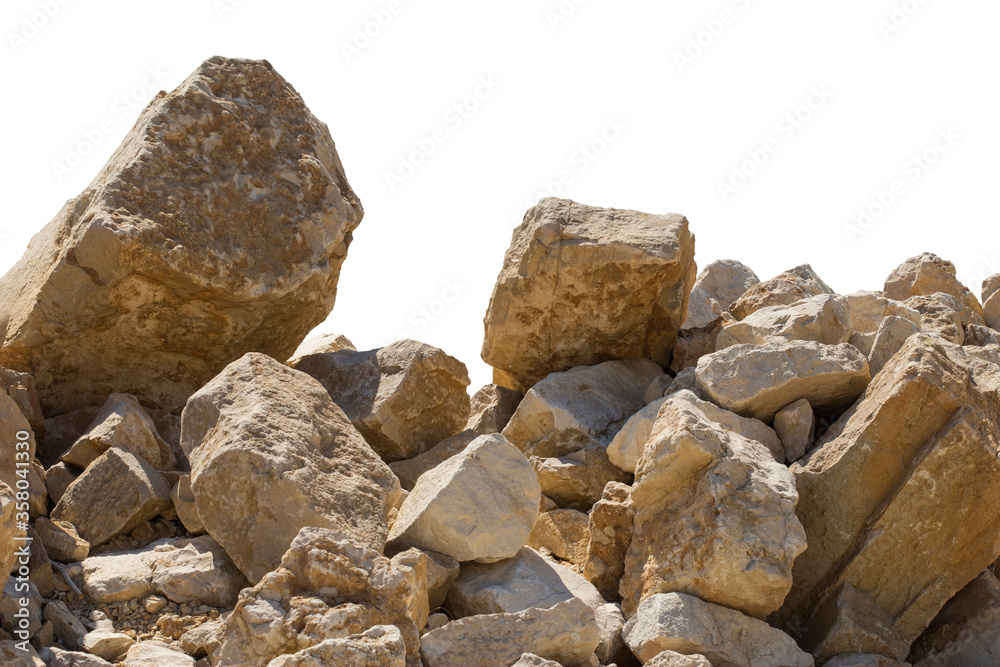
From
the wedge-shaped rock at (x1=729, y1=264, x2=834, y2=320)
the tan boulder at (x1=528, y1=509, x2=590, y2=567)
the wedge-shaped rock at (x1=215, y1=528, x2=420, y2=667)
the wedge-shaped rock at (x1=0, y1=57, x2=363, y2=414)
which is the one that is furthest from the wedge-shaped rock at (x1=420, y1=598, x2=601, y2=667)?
the wedge-shaped rock at (x1=729, y1=264, x2=834, y2=320)

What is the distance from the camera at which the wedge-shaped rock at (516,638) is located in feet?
10.8

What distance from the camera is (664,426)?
4.11 meters

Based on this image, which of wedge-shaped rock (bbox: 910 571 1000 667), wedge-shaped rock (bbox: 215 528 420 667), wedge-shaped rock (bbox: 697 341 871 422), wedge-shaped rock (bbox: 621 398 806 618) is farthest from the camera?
wedge-shaped rock (bbox: 697 341 871 422)

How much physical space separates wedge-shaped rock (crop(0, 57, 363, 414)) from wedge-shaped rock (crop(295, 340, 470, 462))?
534 mm

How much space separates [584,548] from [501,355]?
5.92 feet

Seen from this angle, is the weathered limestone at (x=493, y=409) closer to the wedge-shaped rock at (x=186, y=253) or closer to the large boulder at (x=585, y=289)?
the large boulder at (x=585, y=289)

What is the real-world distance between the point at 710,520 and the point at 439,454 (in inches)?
78.7

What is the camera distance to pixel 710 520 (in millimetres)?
3771

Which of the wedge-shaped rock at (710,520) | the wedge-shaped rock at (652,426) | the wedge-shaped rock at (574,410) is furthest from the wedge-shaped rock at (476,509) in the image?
the wedge-shaped rock at (574,410)

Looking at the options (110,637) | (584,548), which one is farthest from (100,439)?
(584,548)

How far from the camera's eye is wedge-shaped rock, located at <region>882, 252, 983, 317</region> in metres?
7.66

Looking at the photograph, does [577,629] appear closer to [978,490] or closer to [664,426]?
[664,426]

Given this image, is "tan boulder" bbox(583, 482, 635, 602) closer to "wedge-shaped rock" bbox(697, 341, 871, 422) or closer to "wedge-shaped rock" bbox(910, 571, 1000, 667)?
"wedge-shaped rock" bbox(697, 341, 871, 422)

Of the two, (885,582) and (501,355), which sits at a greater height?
(885,582)
